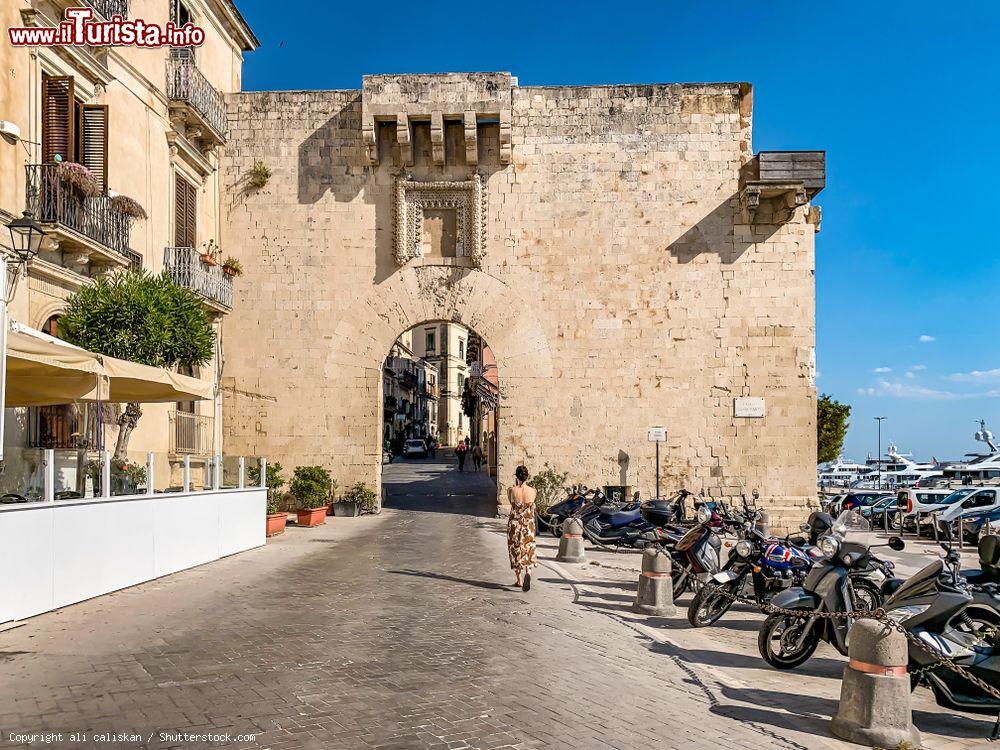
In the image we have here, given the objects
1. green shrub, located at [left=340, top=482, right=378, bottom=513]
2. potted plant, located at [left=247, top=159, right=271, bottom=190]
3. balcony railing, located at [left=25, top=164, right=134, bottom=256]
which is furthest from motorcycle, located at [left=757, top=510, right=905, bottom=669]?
potted plant, located at [left=247, top=159, right=271, bottom=190]

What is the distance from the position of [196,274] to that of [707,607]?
13328mm

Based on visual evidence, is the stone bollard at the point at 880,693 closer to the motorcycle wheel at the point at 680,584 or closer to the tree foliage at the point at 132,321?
the motorcycle wheel at the point at 680,584

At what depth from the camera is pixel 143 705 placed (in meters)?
5.07

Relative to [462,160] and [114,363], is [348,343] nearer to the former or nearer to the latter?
[462,160]

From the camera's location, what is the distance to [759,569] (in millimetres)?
8312

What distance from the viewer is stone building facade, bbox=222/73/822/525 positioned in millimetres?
19391

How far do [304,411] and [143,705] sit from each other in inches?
589

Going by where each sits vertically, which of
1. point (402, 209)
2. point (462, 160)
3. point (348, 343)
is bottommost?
point (348, 343)

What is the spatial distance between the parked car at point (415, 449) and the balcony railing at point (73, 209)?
39317 mm

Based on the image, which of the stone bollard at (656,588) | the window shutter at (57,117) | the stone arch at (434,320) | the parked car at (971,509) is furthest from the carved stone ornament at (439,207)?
the parked car at (971,509)

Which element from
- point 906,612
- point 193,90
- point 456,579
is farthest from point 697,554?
point 193,90

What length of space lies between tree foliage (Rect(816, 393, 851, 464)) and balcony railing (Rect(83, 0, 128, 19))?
36940mm

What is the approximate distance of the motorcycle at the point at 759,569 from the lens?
8.07 m

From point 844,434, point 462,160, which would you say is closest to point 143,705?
point 462,160
